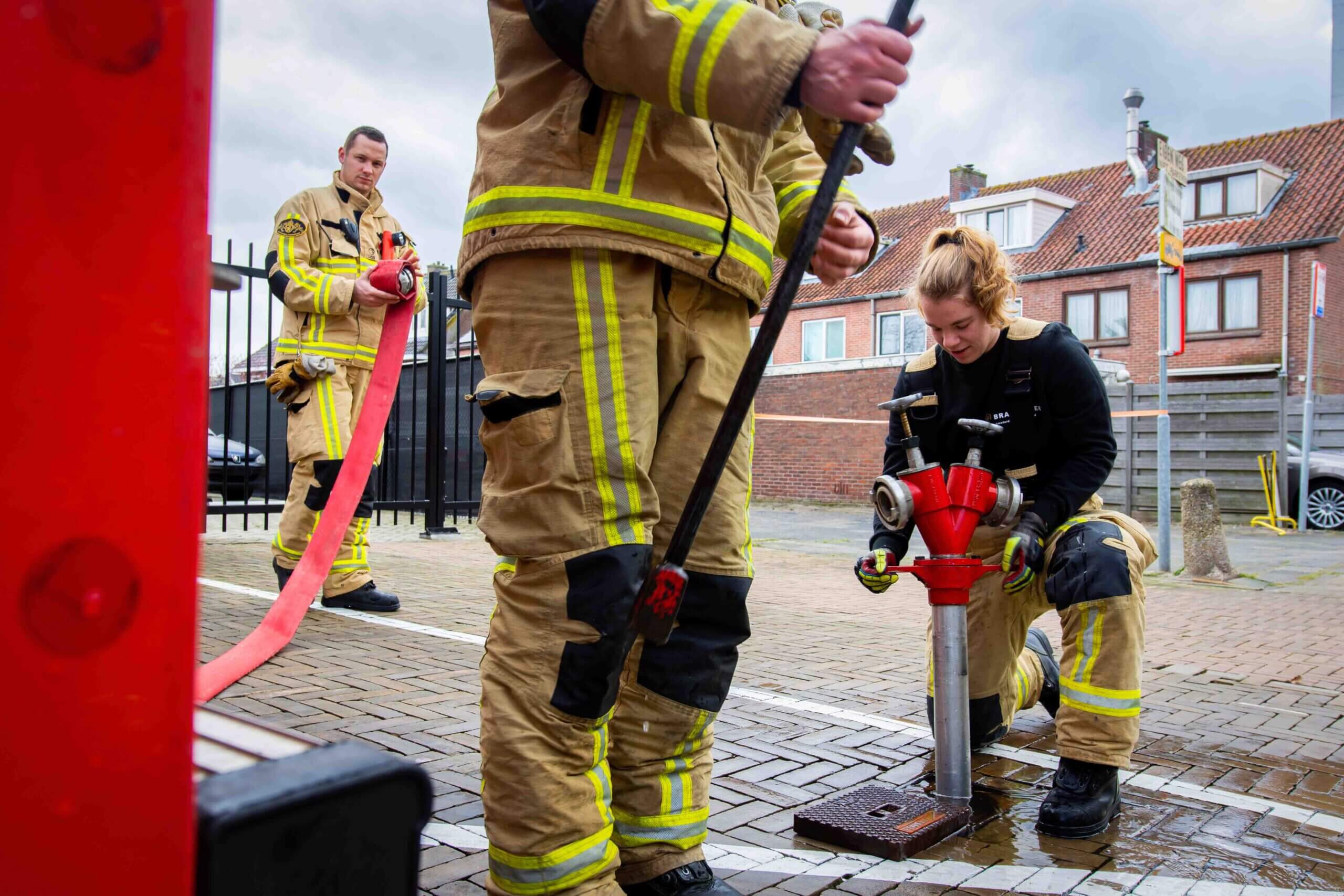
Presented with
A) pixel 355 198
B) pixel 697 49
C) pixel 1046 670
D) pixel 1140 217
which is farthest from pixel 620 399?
pixel 1140 217

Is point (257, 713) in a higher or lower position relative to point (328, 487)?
lower

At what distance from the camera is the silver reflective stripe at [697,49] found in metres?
1.64

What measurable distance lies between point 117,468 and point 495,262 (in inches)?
50.7

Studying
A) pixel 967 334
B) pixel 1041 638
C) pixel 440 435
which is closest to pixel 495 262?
pixel 967 334

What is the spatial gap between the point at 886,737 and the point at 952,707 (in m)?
0.76

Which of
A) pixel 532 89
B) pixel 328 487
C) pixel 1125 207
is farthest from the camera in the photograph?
pixel 1125 207

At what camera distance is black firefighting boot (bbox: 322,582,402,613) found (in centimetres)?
517

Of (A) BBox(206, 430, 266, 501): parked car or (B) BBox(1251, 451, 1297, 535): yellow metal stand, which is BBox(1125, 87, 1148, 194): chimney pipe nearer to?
(B) BBox(1251, 451, 1297, 535): yellow metal stand

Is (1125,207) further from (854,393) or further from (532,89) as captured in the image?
(532,89)

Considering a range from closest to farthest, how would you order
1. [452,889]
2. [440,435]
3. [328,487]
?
[452,889] → [328,487] → [440,435]

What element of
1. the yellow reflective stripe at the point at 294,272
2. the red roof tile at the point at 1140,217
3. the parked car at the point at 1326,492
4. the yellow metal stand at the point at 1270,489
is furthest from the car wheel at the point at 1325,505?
the yellow reflective stripe at the point at 294,272

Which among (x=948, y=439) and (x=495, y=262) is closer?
(x=495, y=262)

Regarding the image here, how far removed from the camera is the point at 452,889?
2.11 metres

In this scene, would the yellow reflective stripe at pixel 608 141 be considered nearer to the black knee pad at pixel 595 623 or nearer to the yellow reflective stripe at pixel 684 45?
the yellow reflective stripe at pixel 684 45
